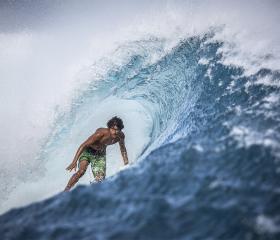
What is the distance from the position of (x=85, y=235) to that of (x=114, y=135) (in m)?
2.84

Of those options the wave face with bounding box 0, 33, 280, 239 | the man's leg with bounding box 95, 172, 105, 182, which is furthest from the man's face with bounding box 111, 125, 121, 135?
the wave face with bounding box 0, 33, 280, 239

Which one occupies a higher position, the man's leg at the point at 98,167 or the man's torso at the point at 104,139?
the man's torso at the point at 104,139

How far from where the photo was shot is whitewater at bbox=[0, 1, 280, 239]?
2293 millimetres

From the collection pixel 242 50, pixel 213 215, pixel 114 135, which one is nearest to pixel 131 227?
pixel 213 215

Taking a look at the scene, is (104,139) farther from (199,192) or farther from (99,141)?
(199,192)

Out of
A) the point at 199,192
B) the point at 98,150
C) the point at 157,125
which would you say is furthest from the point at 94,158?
the point at 199,192

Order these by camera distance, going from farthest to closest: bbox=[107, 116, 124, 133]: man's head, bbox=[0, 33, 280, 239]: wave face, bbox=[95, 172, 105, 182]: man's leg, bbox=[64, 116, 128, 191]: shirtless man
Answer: bbox=[95, 172, 105, 182]: man's leg
bbox=[64, 116, 128, 191]: shirtless man
bbox=[107, 116, 124, 133]: man's head
bbox=[0, 33, 280, 239]: wave face

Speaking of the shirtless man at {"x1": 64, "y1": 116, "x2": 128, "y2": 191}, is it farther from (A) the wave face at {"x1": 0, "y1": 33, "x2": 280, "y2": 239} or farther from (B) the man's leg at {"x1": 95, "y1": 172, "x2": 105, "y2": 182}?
(A) the wave face at {"x1": 0, "y1": 33, "x2": 280, "y2": 239}

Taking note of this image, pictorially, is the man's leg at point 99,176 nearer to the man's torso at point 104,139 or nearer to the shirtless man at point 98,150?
the shirtless man at point 98,150

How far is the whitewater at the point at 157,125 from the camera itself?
2293 millimetres

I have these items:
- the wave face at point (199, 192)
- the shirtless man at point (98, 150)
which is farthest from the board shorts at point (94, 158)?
the wave face at point (199, 192)

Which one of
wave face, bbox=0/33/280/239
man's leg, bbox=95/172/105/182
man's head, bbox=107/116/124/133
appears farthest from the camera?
man's leg, bbox=95/172/105/182

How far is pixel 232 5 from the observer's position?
6.51 metres

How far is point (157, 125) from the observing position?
22.3ft
